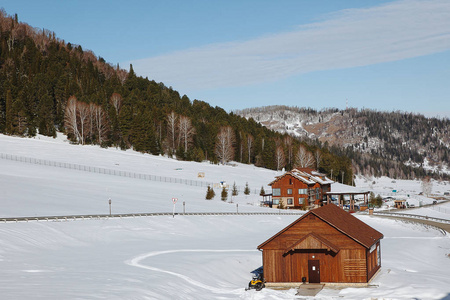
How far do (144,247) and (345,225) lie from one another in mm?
17542

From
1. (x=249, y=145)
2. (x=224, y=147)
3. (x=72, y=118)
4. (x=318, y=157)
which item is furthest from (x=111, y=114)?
(x=318, y=157)

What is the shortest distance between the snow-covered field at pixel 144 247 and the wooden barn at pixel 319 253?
1500 mm

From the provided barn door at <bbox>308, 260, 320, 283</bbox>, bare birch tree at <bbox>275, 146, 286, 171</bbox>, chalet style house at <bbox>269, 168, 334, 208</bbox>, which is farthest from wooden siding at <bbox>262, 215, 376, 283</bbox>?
bare birch tree at <bbox>275, 146, 286, 171</bbox>

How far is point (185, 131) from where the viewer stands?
450 ft

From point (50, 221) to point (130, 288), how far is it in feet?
70.5

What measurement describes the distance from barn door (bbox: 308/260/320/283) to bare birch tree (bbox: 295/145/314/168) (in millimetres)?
124250

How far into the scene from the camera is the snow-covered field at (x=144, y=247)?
27.1m

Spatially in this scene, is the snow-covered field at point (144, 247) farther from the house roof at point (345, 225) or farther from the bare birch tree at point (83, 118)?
the bare birch tree at point (83, 118)

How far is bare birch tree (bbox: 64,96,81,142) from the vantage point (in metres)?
119

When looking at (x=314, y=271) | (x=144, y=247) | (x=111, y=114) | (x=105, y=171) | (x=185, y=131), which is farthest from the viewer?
(x=185, y=131)

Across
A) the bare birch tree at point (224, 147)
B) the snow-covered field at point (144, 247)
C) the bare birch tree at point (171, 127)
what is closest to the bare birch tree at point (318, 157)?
the bare birch tree at point (224, 147)

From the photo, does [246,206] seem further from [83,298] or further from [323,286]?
[83,298]

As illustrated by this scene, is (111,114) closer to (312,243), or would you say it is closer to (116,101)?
(116,101)

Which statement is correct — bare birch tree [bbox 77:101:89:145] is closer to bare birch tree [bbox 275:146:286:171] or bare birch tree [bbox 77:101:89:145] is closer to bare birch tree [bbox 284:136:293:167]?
bare birch tree [bbox 275:146:286:171]
